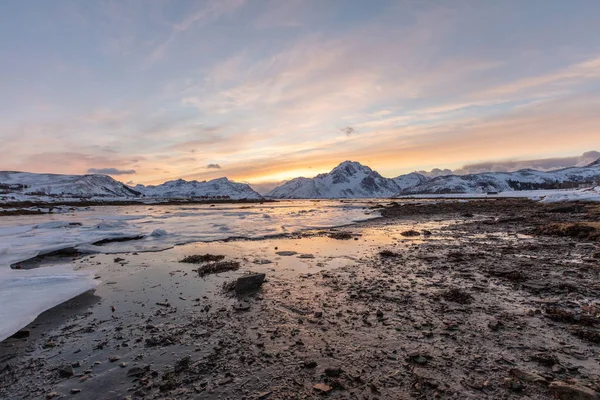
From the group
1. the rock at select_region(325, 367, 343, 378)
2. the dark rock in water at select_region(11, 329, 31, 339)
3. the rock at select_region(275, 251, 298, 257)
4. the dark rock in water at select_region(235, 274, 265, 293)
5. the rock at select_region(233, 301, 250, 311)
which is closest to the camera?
the rock at select_region(325, 367, 343, 378)

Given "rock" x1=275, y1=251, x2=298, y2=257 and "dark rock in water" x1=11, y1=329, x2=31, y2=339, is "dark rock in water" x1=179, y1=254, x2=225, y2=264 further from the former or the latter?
"dark rock in water" x1=11, y1=329, x2=31, y2=339

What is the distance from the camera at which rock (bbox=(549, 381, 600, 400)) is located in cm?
483

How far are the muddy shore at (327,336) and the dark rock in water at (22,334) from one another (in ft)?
0.30

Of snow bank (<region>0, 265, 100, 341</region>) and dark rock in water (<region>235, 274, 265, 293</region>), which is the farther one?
dark rock in water (<region>235, 274, 265, 293</region>)

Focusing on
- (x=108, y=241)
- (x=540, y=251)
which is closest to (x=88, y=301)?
(x=108, y=241)

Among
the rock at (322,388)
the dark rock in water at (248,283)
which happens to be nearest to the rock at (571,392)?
the rock at (322,388)

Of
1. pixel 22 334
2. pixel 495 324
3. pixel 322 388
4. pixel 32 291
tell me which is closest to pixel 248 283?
pixel 322 388

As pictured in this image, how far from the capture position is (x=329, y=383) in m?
5.61

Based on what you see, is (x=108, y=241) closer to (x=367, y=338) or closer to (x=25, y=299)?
(x=25, y=299)

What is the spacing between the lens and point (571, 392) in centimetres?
494

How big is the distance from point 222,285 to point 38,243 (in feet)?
62.0

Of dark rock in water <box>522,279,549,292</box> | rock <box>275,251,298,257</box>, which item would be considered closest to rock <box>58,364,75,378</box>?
rock <box>275,251,298,257</box>

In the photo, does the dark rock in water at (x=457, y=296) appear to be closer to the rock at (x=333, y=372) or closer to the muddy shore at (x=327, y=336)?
the muddy shore at (x=327, y=336)

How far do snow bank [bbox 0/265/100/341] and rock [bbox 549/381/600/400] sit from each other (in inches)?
501
